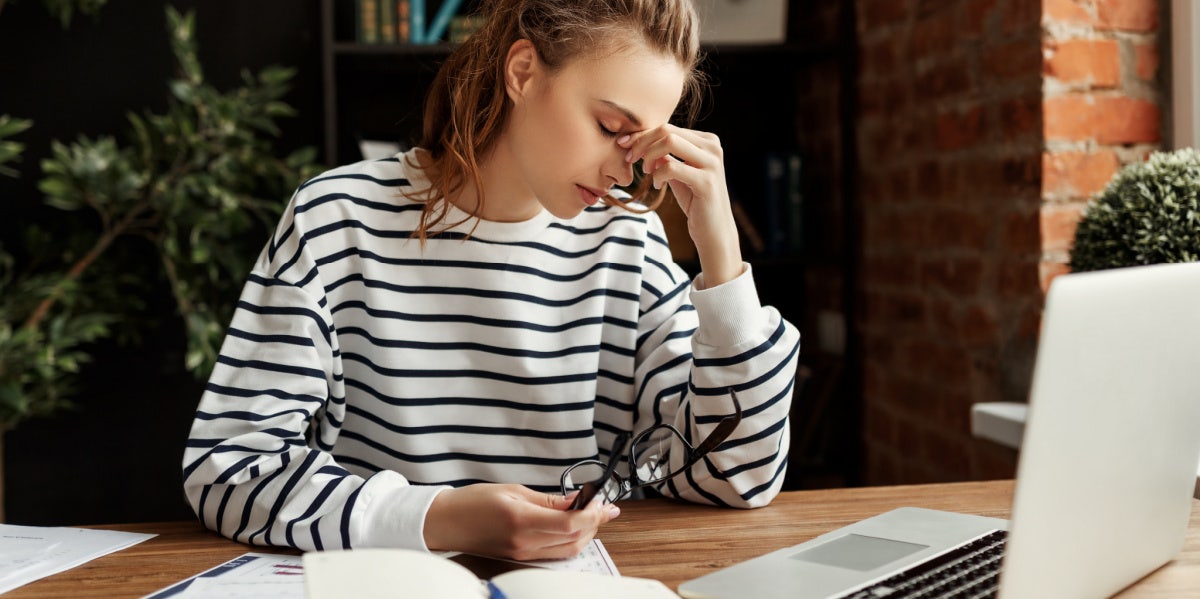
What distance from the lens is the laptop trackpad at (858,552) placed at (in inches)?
30.7

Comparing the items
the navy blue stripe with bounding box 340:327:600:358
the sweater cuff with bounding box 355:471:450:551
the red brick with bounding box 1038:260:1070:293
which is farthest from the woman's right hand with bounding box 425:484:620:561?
the red brick with bounding box 1038:260:1070:293

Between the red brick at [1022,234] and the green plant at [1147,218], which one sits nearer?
the green plant at [1147,218]

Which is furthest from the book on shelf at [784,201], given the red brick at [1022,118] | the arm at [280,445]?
the arm at [280,445]

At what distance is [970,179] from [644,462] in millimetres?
973

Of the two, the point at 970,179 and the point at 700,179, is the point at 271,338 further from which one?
the point at 970,179

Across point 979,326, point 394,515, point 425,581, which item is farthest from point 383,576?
point 979,326

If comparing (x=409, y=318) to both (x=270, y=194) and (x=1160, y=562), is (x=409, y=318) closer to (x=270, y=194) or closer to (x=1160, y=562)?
(x=1160, y=562)

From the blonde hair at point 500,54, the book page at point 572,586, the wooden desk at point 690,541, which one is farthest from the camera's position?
the blonde hair at point 500,54

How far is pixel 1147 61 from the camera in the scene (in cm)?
164

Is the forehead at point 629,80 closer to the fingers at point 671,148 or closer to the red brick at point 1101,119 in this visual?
the fingers at point 671,148

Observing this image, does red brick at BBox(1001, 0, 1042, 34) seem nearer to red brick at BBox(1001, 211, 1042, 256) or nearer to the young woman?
red brick at BBox(1001, 211, 1042, 256)

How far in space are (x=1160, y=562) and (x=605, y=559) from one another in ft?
1.42

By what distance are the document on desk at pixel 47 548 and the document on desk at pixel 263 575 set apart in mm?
125

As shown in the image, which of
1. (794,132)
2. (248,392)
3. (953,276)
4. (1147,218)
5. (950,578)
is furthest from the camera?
(794,132)
